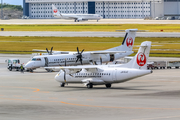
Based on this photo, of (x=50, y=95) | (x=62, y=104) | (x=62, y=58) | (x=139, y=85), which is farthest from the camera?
(x=62, y=58)

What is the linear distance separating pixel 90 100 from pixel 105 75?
9766 mm

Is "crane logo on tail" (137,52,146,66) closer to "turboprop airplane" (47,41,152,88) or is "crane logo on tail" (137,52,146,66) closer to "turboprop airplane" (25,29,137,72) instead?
"turboprop airplane" (47,41,152,88)

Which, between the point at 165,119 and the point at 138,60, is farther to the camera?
the point at 138,60

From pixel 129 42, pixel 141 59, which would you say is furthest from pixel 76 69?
pixel 129 42

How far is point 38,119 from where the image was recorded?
30391 millimetres

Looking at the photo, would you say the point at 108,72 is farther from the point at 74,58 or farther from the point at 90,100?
the point at 74,58

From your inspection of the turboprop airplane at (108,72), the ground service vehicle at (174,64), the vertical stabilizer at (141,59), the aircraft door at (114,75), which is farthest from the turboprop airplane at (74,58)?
the aircraft door at (114,75)

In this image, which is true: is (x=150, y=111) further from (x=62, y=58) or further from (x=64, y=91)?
(x=62, y=58)

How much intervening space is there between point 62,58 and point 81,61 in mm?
4236

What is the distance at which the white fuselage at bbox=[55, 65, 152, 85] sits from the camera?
155 feet

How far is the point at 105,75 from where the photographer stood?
49.8m

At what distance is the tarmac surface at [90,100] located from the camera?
1264 inches

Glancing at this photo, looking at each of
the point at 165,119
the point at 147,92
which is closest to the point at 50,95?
the point at 147,92

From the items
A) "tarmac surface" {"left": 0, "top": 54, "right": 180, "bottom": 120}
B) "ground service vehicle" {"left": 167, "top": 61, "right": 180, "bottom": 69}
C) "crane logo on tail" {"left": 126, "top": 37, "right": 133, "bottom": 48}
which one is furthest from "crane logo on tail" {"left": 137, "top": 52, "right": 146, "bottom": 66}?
"crane logo on tail" {"left": 126, "top": 37, "right": 133, "bottom": 48}
